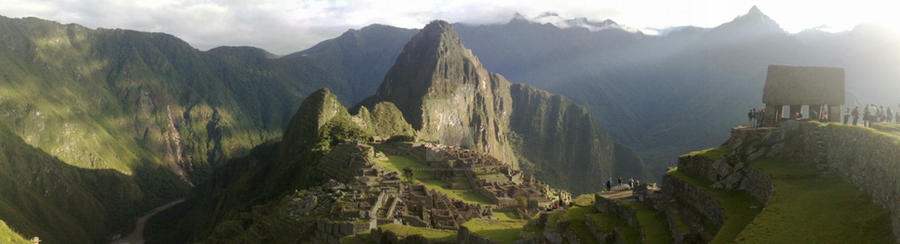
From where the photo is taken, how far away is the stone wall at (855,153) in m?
15.9

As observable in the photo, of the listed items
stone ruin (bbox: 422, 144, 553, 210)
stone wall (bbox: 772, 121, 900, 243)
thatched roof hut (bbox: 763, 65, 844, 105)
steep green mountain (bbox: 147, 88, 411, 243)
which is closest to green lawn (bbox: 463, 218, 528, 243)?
steep green mountain (bbox: 147, 88, 411, 243)

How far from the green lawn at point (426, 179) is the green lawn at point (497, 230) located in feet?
69.3

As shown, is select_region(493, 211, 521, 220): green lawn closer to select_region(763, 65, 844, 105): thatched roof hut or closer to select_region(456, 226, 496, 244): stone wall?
select_region(456, 226, 496, 244): stone wall

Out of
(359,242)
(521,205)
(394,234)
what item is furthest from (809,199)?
(521,205)

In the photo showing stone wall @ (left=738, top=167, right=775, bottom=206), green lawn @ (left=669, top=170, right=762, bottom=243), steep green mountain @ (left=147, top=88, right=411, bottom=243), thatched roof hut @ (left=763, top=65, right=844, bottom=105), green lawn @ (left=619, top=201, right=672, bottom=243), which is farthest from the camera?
steep green mountain @ (left=147, top=88, right=411, bottom=243)

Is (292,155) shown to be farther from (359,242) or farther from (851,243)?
(851,243)

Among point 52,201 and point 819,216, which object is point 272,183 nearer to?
point 819,216

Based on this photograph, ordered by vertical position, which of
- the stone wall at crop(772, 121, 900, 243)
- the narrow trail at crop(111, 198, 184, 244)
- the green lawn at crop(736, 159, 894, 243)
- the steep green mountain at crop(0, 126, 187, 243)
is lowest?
the narrow trail at crop(111, 198, 184, 244)

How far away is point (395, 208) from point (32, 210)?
157 m

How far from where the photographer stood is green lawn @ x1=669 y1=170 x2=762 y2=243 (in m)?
18.6

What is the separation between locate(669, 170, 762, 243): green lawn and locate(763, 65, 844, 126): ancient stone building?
10601 millimetres

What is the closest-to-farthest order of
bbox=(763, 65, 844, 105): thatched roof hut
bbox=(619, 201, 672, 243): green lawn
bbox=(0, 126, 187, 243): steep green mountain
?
bbox=(619, 201, 672, 243): green lawn < bbox=(763, 65, 844, 105): thatched roof hut < bbox=(0, 126, 187, 243): steep green mountain

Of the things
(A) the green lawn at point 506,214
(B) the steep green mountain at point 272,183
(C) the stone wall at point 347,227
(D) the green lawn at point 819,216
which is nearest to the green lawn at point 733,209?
(D) the green lawn at point 819,216

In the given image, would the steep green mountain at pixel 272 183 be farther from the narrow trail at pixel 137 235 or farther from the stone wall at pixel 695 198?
the stone wall at pixel 695 198
